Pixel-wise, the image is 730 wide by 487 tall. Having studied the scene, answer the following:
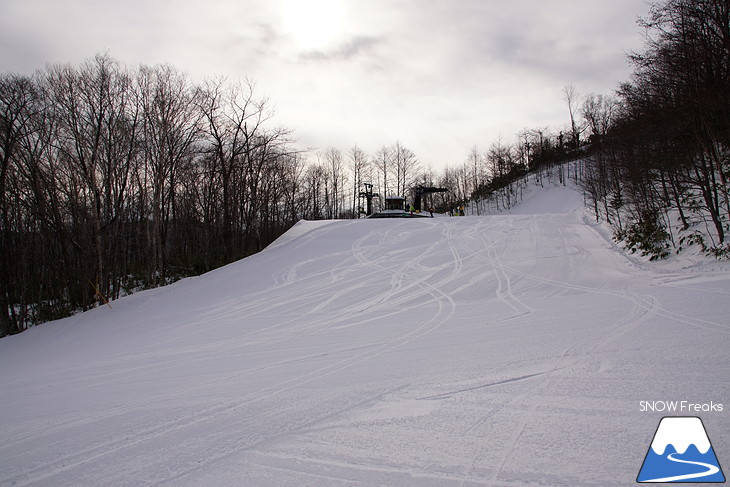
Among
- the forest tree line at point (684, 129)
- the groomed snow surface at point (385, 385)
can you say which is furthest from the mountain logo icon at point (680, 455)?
the forest tree line at point (684, 129)

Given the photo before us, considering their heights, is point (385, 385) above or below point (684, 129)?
below

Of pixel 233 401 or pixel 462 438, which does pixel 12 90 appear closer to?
pixel 233 401

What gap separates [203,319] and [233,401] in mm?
6020

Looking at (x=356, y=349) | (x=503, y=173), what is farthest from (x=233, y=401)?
(x=503, y=173)

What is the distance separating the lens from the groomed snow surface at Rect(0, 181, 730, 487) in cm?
262

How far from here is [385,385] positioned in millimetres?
3998

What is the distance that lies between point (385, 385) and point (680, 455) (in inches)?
96.5

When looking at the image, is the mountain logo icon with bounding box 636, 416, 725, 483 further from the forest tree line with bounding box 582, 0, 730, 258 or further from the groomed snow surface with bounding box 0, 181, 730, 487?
the forest tree line with bounding box 582, 0, 730, 258

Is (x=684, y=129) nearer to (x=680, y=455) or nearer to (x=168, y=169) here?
(x=680, y=455)

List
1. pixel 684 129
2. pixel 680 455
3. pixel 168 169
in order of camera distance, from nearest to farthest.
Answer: pixel 680 455
pixel 684 129
pixel 168 169

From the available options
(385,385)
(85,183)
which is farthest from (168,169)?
(385,385)

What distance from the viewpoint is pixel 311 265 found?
14.8 m

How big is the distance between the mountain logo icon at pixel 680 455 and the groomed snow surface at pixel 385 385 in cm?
7

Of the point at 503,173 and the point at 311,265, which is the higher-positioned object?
the point at 503,173
